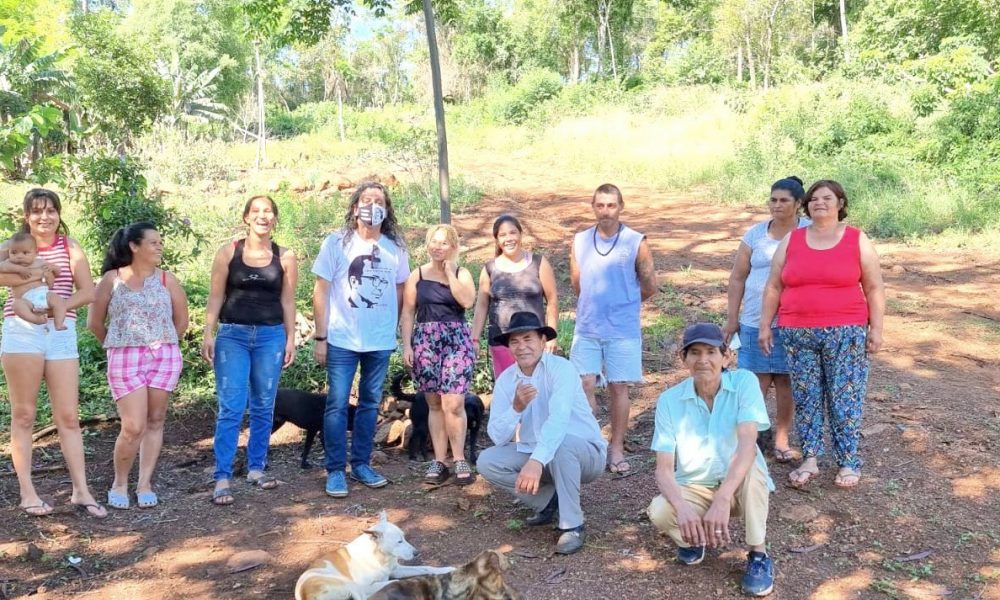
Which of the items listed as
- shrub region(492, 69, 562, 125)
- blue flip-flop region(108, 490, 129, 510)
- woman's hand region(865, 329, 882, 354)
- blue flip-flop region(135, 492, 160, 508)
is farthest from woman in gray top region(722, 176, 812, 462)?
shrub region(492, 69, 562, 125)

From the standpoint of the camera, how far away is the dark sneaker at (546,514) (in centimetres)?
414

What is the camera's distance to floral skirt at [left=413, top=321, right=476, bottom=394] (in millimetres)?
4812

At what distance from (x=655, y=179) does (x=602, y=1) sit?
16.5 m

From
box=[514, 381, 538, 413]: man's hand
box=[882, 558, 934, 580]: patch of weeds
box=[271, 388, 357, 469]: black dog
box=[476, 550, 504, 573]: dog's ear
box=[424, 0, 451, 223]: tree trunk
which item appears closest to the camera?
box=[476, 550, 504, 573]: dog's ear

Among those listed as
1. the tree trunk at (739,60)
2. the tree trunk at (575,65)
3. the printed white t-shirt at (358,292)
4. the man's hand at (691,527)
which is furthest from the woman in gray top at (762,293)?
the tree trunk at (575,65)

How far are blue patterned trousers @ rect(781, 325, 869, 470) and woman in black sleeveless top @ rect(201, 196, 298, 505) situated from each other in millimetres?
2918

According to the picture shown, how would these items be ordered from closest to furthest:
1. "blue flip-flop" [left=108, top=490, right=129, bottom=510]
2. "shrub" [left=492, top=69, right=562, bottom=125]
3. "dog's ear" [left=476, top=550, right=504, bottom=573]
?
"dog's ear" [left=476, top=550, right=504, bottom=573] < "blue flip-flop" [left=108, top=490, right=129, bottom=510] < "shrub" [left=492, top=69, right=562, bottom=125]

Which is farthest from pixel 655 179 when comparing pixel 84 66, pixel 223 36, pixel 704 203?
pixel 223 36

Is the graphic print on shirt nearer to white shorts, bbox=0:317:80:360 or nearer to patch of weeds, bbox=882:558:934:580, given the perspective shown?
white shorts, bbox=0:317:80:360

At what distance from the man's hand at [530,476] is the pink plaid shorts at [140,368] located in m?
2.13

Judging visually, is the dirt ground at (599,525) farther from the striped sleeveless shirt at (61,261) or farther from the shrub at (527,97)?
the shrub at (527,97)

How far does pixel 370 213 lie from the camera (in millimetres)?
4590

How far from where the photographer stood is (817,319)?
4.21 metres

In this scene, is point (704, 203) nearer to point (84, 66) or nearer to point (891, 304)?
point (891, 304)
